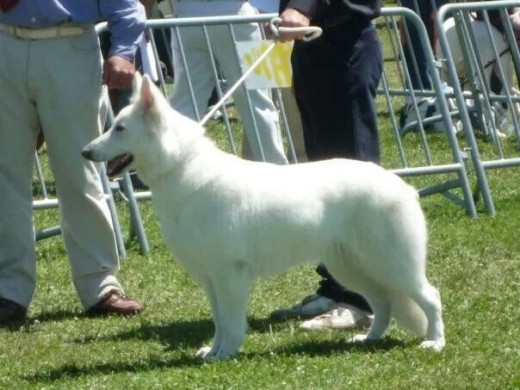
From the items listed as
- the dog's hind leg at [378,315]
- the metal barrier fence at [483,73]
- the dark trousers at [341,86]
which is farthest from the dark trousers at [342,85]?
the metal barrier fence at [483,73]

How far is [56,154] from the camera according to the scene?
723cm

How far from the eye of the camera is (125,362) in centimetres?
638

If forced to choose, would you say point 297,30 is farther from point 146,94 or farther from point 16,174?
point 16,174

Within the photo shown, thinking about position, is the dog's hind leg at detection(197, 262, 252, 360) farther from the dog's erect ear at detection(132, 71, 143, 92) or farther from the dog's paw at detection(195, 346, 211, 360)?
the dog's erect ear at detection(132, 71, 143, 92)

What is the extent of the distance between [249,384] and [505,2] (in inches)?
228

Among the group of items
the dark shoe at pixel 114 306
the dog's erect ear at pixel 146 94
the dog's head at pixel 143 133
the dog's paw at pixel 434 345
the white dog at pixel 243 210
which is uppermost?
the dog's erect ear at pixel 146 94

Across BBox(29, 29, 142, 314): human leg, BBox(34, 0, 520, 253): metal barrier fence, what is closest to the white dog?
BBox(29, 29, 142, 314): human leg

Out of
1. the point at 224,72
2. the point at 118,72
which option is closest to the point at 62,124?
the point at 118,72

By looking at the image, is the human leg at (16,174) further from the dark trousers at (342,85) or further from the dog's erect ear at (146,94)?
the dark trousers at (342,85)

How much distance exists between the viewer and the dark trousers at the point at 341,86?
22.2ft

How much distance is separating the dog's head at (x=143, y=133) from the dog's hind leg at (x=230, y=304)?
57 centimetres

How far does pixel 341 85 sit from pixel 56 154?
1.54 meters

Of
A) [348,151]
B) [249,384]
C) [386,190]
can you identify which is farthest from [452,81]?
[249,384]

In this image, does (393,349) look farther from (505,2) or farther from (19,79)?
(505,2)
